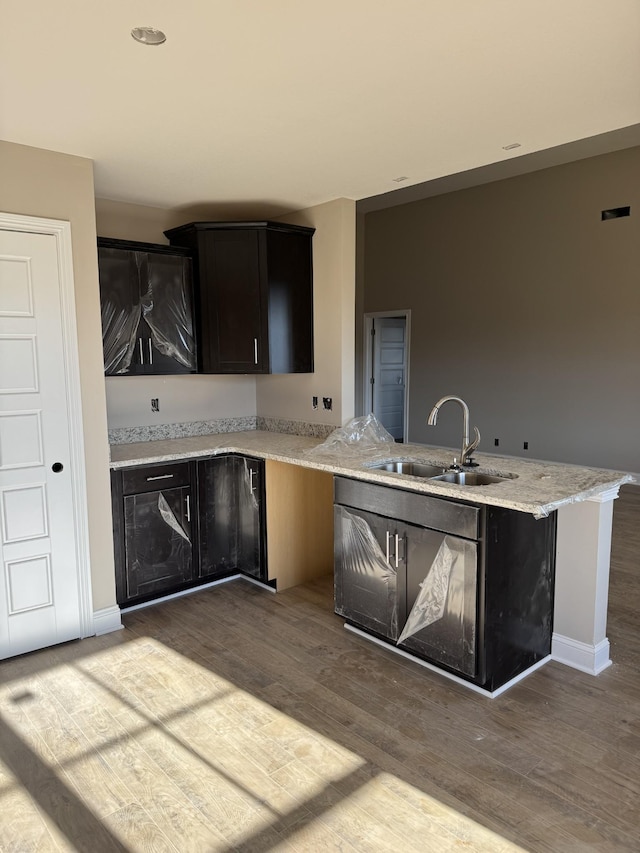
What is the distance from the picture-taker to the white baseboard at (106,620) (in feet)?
10.6

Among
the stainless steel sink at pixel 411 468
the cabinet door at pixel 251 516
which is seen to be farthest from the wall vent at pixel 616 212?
the cabinet door at pixel 251 516

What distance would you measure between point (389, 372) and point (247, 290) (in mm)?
5169

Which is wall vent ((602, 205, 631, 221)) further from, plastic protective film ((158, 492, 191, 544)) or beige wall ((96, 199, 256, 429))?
plastic protective film ((158, 492, 191, 544))

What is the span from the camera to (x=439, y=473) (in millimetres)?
3152

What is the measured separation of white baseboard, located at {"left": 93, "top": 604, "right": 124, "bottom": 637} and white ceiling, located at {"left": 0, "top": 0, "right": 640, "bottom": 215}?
2.41m

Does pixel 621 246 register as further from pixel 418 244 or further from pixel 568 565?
pixel 568 565

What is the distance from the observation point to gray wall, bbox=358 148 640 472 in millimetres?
6406

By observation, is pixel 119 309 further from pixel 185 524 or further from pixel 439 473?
pixel 439 473

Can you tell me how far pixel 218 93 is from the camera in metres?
2.31

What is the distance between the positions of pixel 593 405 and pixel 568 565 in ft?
14.5

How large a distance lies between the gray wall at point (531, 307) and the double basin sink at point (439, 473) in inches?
167

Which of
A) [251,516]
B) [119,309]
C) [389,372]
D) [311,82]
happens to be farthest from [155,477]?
[389,372]

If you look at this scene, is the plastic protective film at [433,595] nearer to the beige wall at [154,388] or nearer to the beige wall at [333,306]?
the beige wall at [333,306]

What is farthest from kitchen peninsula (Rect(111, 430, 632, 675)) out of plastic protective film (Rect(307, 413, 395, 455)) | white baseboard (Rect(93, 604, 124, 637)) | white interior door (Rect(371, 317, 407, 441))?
white interior door (Rect(371, 317, 407, 441))
